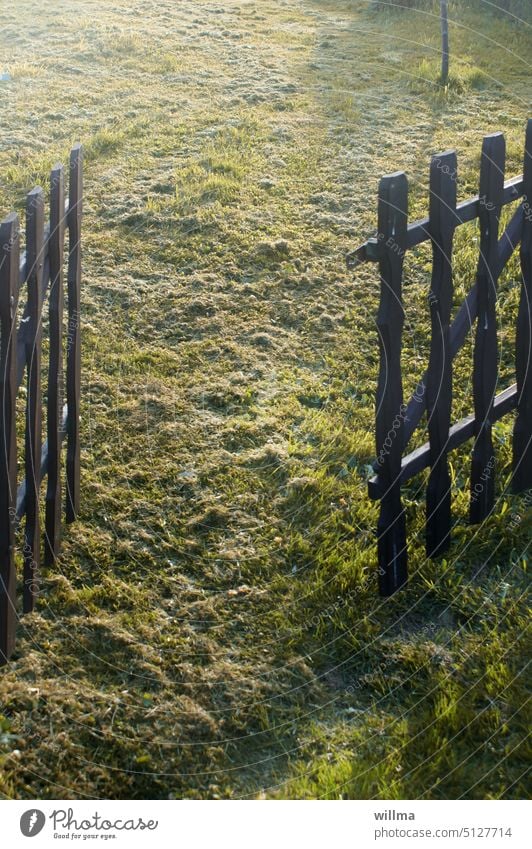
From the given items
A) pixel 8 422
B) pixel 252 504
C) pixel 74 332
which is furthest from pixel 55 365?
pixel 252 504

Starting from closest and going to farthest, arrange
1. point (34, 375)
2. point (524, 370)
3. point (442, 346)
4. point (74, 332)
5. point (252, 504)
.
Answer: point (34, 375) < point (442, 346) < point (74, 332) < point (524, 370) < point (252, 504)

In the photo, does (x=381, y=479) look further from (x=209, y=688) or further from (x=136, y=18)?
(x=136, y=18)

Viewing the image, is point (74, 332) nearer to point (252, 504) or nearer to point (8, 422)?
point (8, 422)

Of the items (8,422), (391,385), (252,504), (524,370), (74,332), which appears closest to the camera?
(8,422)

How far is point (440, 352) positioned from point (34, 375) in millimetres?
1782

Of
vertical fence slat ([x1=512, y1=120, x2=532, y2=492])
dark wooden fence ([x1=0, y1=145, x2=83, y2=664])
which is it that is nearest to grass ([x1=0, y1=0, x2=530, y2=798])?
vertical fence slat ([x1=512, y1=120, x2=532, y2=492])

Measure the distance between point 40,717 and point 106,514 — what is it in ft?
4.57

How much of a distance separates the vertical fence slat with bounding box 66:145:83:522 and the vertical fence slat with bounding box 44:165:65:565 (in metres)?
0.08

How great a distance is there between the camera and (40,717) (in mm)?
4055

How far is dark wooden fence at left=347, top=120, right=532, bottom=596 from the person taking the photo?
4148 millimetres

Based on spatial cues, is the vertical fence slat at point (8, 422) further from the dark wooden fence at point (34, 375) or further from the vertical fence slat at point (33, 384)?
the vertical fence slat at point (33, 384)

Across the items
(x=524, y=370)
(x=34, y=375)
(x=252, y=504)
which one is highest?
(x=34, y=375)

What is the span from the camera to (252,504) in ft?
Result: 17.5

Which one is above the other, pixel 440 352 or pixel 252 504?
pixel 440 352
